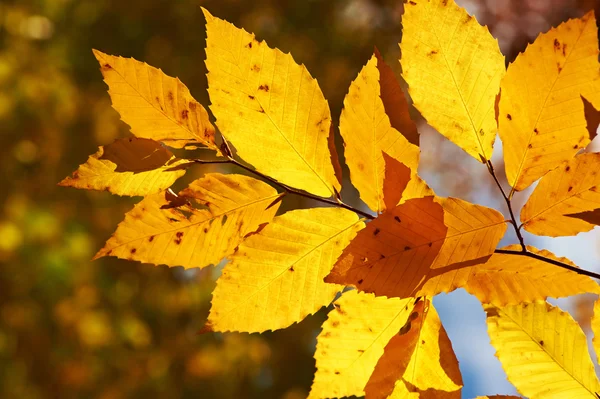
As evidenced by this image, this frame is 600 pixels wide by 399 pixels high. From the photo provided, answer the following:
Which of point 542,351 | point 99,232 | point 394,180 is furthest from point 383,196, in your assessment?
point 99,232

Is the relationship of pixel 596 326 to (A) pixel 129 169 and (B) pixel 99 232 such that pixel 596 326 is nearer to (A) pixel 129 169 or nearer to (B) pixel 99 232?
(A) pixel 129 169

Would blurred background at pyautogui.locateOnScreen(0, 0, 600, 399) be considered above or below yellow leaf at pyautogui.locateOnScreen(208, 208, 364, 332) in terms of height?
below

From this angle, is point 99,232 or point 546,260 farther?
point 99,232

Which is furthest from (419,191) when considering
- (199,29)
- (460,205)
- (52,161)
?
(199,29)

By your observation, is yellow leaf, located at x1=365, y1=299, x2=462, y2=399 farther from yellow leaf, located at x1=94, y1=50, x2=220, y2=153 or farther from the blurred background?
the blurred background

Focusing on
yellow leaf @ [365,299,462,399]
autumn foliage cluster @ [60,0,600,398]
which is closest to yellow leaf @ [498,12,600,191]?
autumn foliage cluster @ [60,0,600,398]

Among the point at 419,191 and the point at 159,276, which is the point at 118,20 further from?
the point at 419,191

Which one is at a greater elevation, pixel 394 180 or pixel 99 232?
pixel 394 180
